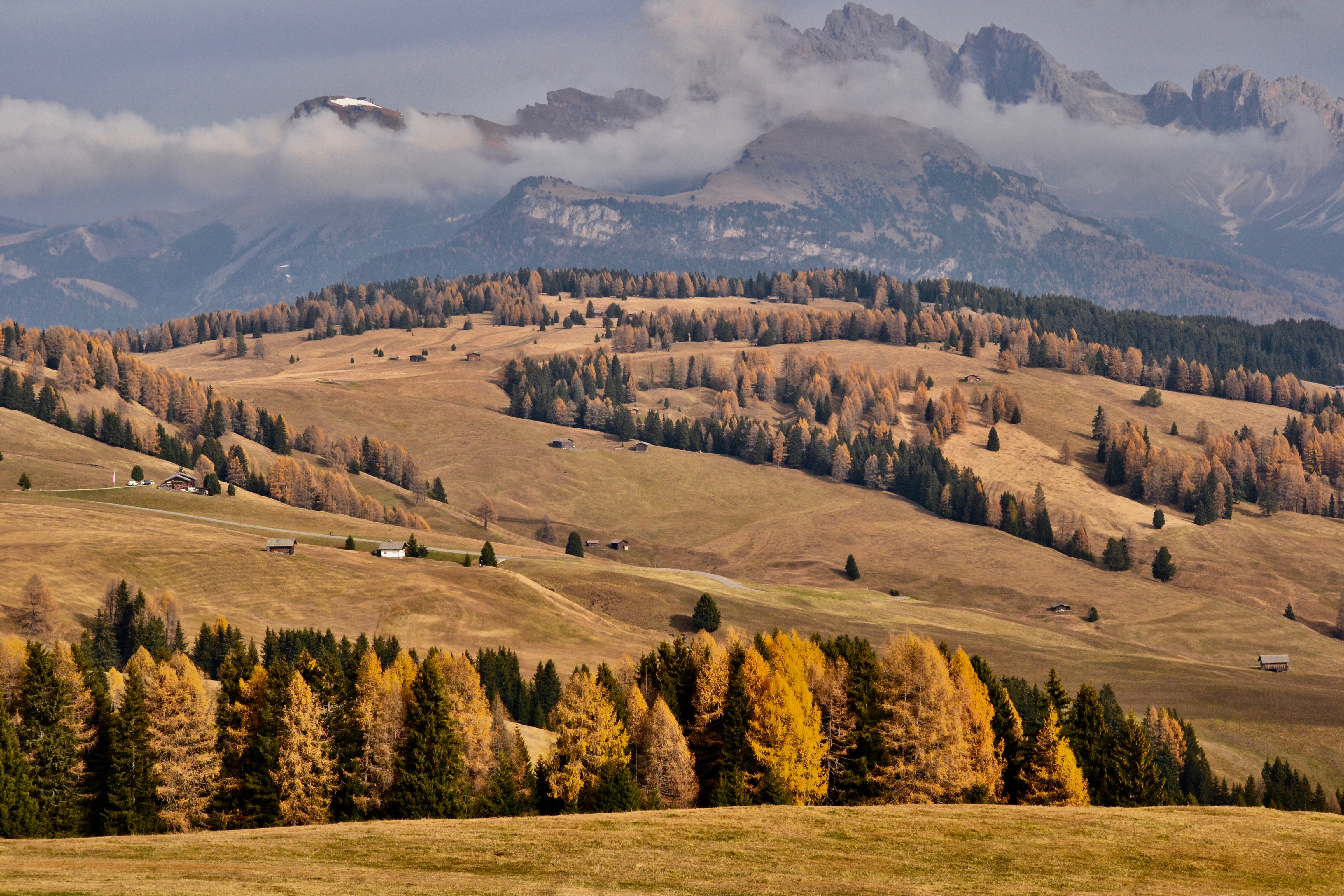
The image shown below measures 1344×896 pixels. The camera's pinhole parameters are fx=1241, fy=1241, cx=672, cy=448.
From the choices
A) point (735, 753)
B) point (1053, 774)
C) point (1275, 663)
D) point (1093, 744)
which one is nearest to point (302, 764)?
point (735, 753)

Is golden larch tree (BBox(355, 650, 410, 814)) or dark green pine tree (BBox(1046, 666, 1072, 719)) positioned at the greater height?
dark green pine tree (BBox(1046, 666, 1072, 719))

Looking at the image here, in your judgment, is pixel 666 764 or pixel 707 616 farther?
pixel 707 616

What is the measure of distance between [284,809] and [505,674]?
5357 centimetres

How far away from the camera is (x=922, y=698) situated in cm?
7269

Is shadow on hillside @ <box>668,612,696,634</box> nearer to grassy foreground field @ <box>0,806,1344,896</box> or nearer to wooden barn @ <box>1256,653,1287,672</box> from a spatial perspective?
wooden barn @ <box>1256,653,1287,672</box>

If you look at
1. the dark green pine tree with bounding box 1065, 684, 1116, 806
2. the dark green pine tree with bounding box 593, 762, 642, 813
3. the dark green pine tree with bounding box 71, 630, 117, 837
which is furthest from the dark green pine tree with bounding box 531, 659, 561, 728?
the dark green pine tree with bounding box 1065, 684, 1116, 806

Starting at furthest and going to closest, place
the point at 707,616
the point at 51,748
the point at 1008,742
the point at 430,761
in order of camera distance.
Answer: the point at 707,616, the point at 1008,742, the point at 430,761, the point at 51,748

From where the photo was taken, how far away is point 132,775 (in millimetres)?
66188

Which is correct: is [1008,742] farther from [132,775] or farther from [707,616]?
[707,616]

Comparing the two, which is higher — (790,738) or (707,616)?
(790,738)

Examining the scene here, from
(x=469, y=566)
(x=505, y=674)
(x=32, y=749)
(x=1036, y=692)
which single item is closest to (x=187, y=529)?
(x=469, y=566)

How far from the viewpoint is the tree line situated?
217 feet

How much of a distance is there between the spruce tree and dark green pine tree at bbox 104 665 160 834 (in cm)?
9309

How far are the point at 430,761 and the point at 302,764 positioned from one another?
6.72 metres
